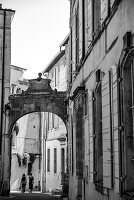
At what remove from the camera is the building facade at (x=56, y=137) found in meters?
25.8

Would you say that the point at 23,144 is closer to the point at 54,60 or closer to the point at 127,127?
the point at 54,60

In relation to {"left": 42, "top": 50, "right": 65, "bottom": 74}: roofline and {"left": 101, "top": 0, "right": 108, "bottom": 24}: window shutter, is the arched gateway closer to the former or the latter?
{"left": 42, "top": 50, "right": 65, "bottom": 74}: roofline

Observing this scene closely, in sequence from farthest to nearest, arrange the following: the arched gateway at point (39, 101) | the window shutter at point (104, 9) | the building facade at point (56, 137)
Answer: the building facade at point (56, 137) → the arched gateway at point (39, 101) → the window shutter at point (104, 9)

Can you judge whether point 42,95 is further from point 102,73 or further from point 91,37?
point 102,73

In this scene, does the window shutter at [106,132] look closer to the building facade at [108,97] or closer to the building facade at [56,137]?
the building facade at [108,97]

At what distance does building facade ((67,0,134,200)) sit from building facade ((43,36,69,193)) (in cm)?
1270

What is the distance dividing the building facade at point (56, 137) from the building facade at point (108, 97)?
1270cm

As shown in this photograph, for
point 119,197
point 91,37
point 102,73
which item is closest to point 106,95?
Result: point 102,73

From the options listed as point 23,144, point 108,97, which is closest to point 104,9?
point 108,97

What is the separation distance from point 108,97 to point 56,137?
769 inches

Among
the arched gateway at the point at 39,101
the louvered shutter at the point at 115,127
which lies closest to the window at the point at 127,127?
the louvered shutter at the point at 115,127

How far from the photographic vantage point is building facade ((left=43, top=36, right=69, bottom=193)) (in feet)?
84.5

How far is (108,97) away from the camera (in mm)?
8094

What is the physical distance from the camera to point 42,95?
2112 centimetres
